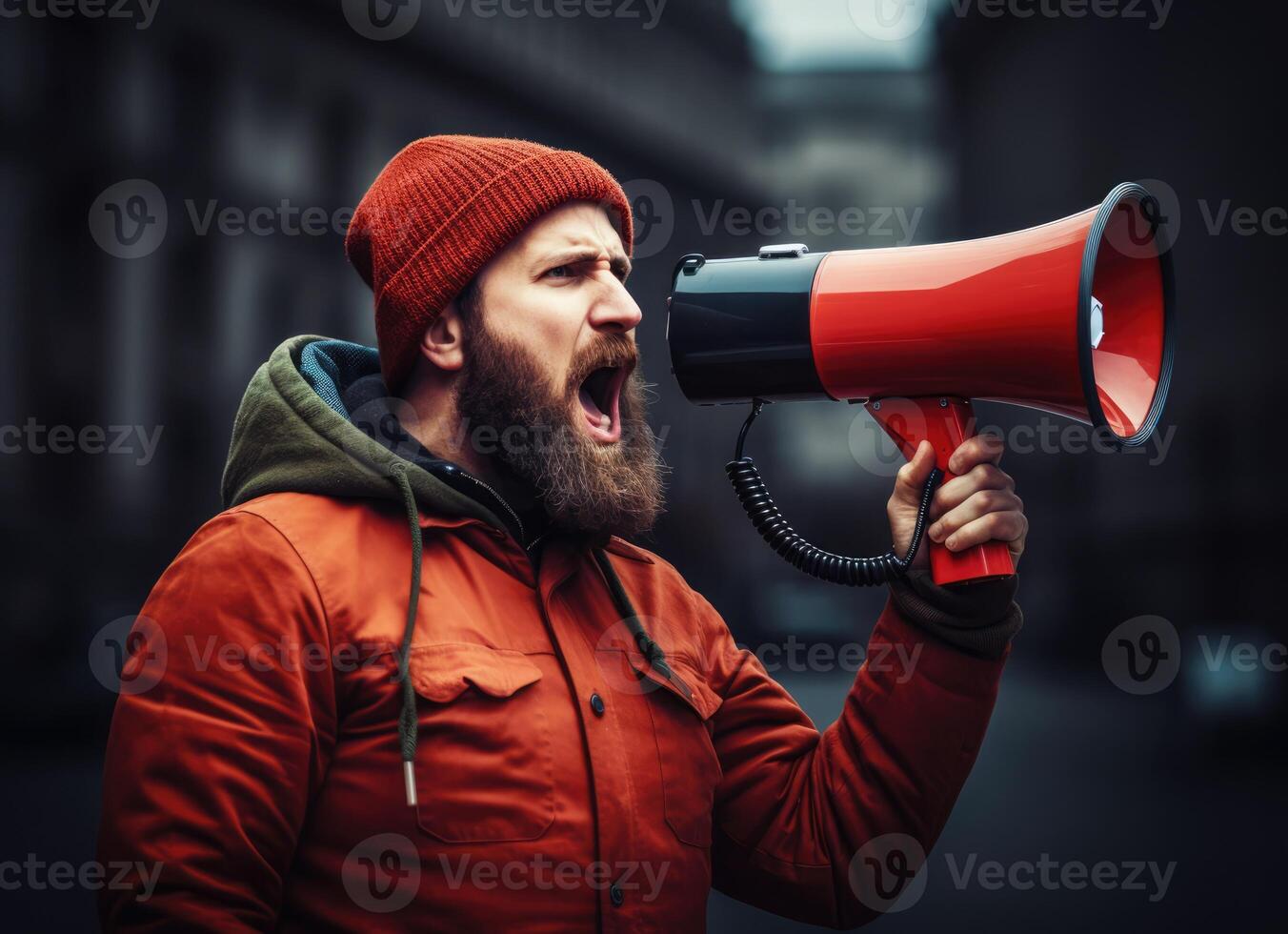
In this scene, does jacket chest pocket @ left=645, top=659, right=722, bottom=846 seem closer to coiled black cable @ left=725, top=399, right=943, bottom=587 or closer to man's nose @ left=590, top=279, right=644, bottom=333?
coiled black cable @ left=725, top=399, right=943, bottom=587

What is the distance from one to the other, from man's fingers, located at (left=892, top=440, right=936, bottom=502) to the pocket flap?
2.28 ft

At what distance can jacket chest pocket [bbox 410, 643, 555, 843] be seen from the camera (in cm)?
169

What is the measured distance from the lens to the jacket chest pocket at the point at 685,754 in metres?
1.92

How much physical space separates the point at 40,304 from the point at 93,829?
3.84 meters

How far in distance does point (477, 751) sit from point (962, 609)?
84cm
